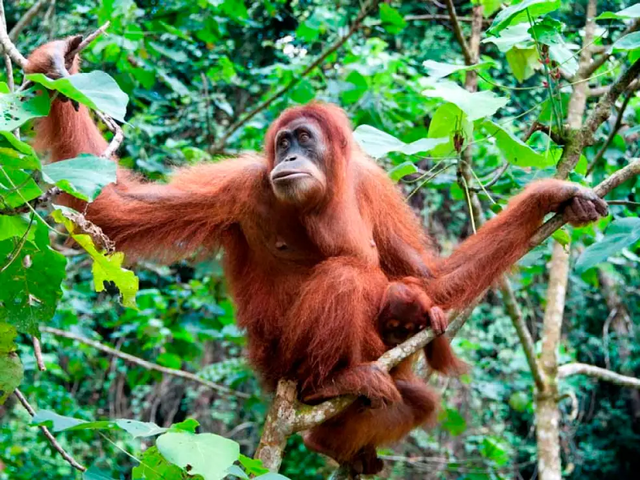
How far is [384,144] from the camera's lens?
11.6 ft

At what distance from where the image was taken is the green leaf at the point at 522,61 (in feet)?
12.7

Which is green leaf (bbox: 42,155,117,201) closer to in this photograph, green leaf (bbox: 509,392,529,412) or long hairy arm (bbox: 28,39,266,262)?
long hairy arm (bbox: 28,39,266,262)

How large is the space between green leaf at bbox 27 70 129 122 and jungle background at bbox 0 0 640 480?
0.65 metres

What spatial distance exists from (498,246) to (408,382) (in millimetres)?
877

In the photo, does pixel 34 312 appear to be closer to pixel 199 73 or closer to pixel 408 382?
pixel 408 382

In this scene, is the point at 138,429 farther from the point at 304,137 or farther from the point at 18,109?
the point at 304,137

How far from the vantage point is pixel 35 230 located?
219 cm

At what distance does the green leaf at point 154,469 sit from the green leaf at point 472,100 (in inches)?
66.5

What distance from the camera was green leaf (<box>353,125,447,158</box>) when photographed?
10.9 feet

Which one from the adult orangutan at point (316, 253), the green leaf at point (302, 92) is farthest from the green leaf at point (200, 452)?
the green leaf at point (302, 92)

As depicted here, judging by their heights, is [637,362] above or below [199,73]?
below

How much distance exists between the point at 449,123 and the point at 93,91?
1770mm

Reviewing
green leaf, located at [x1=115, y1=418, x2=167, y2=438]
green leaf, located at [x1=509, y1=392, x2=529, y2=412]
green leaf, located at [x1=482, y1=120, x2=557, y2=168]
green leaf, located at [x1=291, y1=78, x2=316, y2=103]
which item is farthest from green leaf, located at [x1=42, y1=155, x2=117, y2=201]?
green leaf, located at [x1=509, y1=392, x2=529, y2=412]

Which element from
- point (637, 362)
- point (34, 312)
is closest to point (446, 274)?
point (34, 312)
